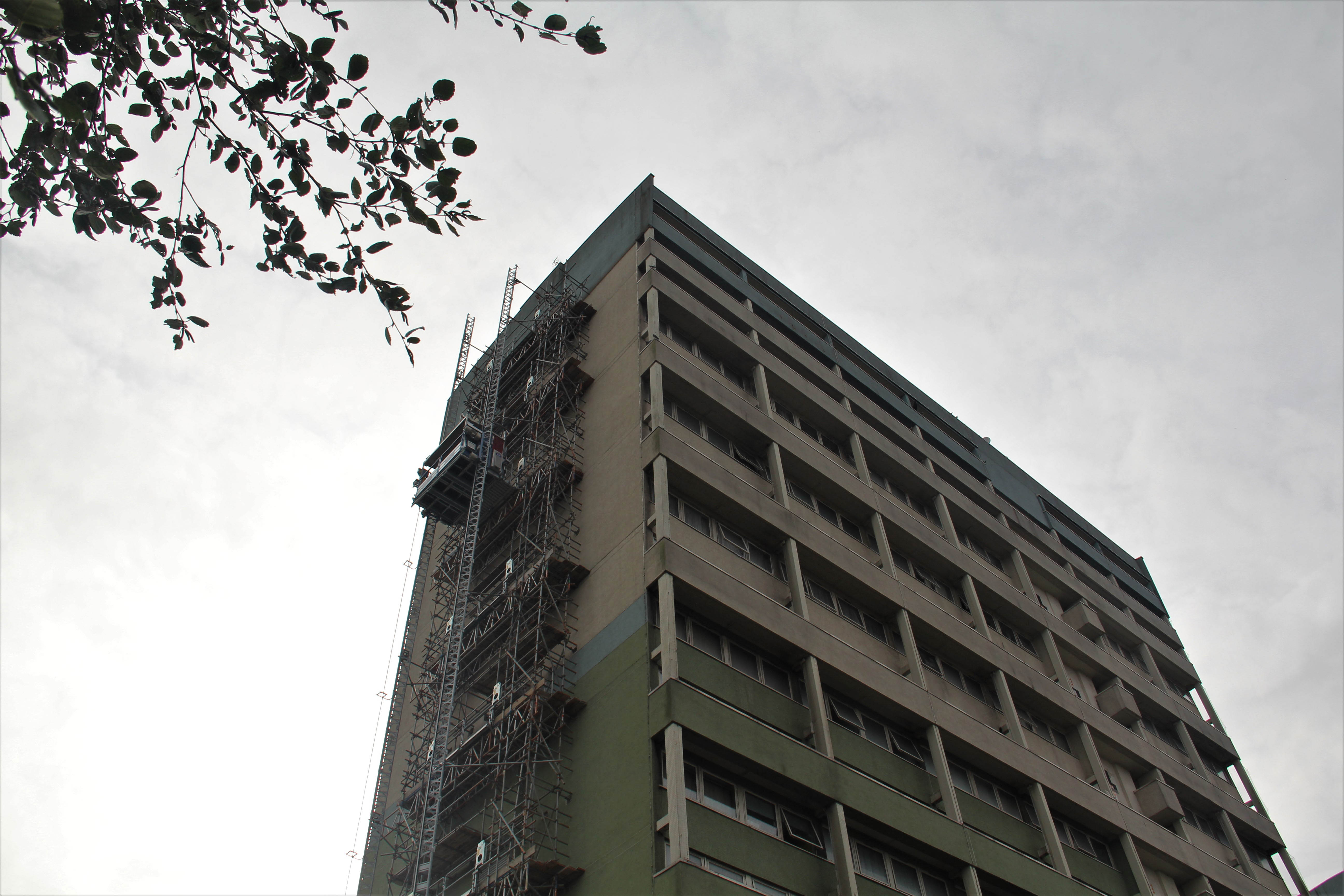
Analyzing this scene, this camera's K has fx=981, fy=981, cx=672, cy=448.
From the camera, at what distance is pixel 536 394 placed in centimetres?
3597

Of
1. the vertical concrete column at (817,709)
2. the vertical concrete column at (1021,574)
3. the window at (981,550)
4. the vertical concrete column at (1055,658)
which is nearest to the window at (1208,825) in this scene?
the vertical concrete column at (1055,658)

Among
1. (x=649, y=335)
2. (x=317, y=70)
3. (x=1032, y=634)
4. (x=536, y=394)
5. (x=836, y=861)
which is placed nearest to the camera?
(x=317, y=70)

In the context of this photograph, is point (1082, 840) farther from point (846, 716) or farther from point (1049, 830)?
point (846, 716)

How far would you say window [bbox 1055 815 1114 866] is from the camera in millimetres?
33906

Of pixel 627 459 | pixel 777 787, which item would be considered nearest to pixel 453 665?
pixel 627 459

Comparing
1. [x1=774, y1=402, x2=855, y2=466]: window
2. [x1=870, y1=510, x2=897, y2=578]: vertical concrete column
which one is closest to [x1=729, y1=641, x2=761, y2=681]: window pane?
[x1=870, y1=510, x2=897, y2=578]: vertical concrete column

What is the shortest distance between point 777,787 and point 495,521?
14888mm

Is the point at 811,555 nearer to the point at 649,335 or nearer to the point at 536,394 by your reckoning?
the point at 649,335

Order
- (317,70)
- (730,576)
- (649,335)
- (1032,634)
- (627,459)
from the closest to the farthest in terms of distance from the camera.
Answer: (317,70) → (730,576) → (627,459) → (649,335) → (1032,634)

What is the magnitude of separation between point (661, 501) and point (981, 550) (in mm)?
22911

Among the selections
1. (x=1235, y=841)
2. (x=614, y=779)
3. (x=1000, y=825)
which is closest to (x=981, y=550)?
(x=1235, y=841)

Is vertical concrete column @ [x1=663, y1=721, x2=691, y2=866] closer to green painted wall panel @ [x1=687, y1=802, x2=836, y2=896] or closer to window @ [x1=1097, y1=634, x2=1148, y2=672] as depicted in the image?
green painted wall panel @ [x1=687, y1=802, x2=836, y2=896]

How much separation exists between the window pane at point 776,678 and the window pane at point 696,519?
442 cm

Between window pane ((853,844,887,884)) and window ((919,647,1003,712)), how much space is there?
30.9ft
